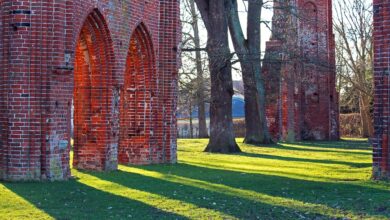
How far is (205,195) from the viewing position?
36.4 feet

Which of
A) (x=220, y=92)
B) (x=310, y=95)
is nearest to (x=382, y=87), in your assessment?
(x=220, y=92)

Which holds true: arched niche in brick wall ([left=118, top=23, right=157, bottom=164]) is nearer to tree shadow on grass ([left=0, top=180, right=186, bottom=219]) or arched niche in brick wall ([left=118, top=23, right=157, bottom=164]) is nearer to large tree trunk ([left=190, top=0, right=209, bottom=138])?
tree shadow on grass ([left=0, top=180, right=186, bottom=219])

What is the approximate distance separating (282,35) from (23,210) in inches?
744

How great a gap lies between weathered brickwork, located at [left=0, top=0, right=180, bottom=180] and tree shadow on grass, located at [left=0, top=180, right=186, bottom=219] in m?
0.85

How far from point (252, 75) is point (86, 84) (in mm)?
12486

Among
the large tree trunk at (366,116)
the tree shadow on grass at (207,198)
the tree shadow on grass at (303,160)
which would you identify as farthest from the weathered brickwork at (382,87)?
the large tree trunk at (366,116)

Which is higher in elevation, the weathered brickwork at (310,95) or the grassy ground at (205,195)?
the weathered brickwork at (310,95)

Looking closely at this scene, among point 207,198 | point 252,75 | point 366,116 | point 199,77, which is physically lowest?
point 207,198

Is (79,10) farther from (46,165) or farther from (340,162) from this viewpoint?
(340,162)

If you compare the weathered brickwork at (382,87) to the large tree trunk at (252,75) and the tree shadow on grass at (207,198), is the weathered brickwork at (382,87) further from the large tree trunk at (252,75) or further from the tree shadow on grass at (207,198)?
the large tree trunk at (252,75)

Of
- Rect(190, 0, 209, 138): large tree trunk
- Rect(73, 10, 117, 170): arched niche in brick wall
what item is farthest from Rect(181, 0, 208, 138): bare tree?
Rect(73, 10, 117, 170): arched niche in brick wall

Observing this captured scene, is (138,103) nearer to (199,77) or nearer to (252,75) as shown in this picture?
(252,75)

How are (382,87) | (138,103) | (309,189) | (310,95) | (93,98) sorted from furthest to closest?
1. (310,95)
2. (138,103)
3. (93,98)
4. (382,87)
5. (309,189)

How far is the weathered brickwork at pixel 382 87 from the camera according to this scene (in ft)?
42.1
